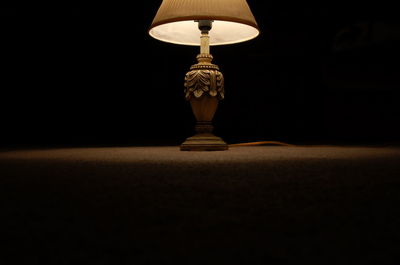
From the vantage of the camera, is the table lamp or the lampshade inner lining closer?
the table lamp

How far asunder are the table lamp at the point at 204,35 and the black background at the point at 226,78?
0.66 meters

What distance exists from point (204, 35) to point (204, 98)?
0.76 feet

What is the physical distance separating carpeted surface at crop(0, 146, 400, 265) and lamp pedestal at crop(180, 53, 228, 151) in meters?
0.67

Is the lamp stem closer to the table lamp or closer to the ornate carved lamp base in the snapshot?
the table lamp

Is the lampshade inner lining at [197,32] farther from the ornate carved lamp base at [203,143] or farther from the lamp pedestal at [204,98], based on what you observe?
the ornate carved lamp base at [203,143]

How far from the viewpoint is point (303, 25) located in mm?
2289

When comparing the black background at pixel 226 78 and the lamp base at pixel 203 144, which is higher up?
the black background at pixel 226 78

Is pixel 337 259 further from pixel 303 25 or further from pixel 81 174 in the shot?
pixel 303 25

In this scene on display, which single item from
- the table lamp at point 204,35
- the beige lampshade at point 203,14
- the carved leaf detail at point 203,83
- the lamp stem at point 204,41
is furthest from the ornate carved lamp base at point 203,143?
the beige lampshade at point 203,14

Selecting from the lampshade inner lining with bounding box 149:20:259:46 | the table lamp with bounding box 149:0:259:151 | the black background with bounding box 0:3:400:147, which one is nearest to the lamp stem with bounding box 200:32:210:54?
the table lamp with bounding box 149:0:259:151

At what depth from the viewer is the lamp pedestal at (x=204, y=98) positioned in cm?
152

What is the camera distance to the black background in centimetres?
227

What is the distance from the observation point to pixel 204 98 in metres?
1.55

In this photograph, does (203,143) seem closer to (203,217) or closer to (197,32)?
(197,32)
